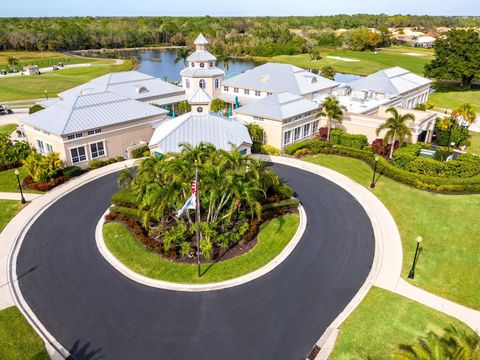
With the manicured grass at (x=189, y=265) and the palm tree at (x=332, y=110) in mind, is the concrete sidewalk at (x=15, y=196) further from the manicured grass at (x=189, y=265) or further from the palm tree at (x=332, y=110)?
the palm tree at (x=332, y=110)

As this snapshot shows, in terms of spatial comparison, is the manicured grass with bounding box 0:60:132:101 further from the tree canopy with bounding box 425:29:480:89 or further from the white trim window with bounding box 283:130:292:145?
the tree canopy with bounding box 425:29:480:89

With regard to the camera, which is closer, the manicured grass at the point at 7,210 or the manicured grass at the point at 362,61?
the manicured grass at the point at 7,210

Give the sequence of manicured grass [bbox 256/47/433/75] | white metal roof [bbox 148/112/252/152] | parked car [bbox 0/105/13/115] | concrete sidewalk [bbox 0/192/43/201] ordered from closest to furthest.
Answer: concrete sidewalk [bbox 0/192/43/201] → white metal roof [bbox 148/112/252/152] → parked car [bbox 0/105/13/115] → manicured grass [bbox 256/47/433/75]

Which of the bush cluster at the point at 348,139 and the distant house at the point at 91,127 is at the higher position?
the distant house at the point at 91,127

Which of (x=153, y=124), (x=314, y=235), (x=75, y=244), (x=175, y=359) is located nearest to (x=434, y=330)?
(x=314, y=235)

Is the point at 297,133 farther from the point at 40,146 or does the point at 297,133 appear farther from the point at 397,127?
the point at 40,146

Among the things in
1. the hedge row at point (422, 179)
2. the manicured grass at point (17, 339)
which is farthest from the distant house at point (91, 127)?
the hedge row at point (422, 179)

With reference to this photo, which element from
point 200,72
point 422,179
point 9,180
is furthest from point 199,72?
point 422,179

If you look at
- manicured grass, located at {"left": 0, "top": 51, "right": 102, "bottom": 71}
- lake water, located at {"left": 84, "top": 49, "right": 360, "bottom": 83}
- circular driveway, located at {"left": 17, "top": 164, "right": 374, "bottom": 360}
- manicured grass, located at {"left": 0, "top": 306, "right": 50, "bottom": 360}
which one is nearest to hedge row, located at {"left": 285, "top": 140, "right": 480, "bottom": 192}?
circular driveway, located at {"left": 17, "top": 164, "right": 374, "bottom": 360}
